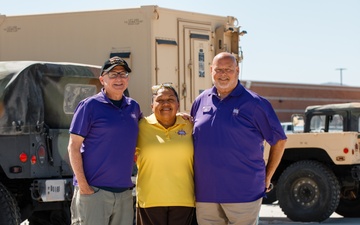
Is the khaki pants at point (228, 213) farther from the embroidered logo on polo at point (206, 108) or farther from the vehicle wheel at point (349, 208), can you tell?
the vehicle wheel at point (349, 208)

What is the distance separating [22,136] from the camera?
855 cm

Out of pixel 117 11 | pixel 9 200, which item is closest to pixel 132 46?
pixel 117 11

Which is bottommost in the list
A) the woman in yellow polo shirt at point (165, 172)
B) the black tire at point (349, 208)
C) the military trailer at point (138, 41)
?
the black tire at point (349, 208)

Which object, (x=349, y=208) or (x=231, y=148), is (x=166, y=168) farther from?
(x=349, y=208)

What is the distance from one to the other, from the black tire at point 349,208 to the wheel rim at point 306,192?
4.39ft

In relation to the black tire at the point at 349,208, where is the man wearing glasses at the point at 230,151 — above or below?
above

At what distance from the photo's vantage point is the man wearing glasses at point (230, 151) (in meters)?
5.64

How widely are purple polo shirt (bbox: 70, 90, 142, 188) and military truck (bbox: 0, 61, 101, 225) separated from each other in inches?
112

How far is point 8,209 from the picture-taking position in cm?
827

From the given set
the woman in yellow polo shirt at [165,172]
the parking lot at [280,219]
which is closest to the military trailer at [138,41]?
the parking lot at [280,219]

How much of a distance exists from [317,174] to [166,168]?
734 centimetres

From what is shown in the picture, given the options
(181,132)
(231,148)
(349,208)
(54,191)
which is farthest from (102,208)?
(349,208)

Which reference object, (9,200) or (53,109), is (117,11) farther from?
(9,200)

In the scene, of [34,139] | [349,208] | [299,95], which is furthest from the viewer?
[299,95]
